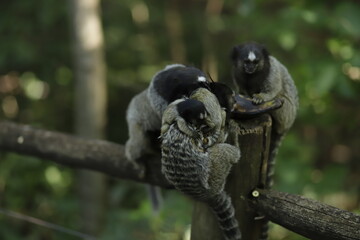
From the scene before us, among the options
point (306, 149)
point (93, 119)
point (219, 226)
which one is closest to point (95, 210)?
point (93, 119)

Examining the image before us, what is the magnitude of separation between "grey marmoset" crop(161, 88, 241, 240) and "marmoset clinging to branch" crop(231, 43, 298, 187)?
711mm

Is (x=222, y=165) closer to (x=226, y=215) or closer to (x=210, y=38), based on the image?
(x=226, y=215)

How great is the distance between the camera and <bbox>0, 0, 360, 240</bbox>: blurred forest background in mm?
4285

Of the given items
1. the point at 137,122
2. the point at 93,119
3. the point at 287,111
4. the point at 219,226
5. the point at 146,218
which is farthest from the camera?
the point at 93,119

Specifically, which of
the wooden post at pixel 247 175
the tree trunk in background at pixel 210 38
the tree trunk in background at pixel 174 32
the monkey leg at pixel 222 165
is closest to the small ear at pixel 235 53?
the wooden post at pixel 247 175

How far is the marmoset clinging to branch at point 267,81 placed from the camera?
3.08 metres

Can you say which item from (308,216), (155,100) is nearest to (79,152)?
(155,100)

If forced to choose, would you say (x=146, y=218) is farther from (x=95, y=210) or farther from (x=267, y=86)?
(x=267, y=86)

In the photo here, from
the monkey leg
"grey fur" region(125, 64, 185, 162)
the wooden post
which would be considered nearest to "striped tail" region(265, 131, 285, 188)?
the wooden post

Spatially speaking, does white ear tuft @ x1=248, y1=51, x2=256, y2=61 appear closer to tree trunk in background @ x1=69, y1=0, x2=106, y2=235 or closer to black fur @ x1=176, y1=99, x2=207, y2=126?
black fur @ x1=176, y1=99, x2=207, y2=126

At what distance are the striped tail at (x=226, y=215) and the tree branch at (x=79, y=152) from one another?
62cm

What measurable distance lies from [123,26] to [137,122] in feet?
12.4

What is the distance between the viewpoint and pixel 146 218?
4078mm

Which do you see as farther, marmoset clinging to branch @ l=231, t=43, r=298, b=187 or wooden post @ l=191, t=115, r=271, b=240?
marmoset clinging to branch @ l=231, t=43, r=298, b=187
